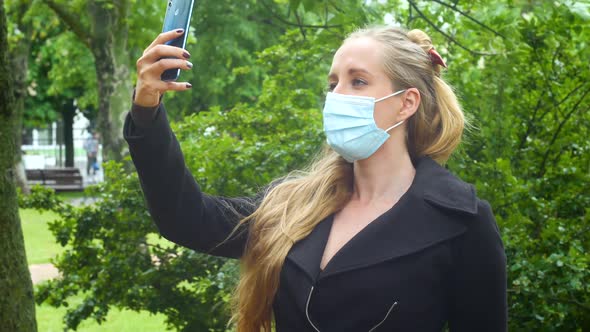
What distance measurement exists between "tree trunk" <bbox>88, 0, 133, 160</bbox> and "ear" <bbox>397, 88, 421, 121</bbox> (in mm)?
9645

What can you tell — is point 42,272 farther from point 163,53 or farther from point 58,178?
point 58,178

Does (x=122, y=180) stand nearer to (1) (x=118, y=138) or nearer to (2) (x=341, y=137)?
(2) (x=341, y=137)

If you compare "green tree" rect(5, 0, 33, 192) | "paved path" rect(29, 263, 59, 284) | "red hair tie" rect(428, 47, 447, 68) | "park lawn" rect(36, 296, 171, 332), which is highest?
"red hair tie" rect(428, 47, 447, 68)

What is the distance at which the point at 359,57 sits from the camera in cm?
266

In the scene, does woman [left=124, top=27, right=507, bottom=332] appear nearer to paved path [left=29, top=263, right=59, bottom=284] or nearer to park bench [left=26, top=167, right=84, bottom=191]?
paved path [left=29, top=263, right=59, bottom=284]

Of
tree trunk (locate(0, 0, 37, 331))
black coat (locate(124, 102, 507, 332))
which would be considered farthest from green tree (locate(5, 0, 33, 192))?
black coat (locate(124, 102, 507, 332))

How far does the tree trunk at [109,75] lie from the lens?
12.2 m

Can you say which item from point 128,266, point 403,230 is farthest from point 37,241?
point 403,230

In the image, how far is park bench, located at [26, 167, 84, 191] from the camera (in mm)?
30281

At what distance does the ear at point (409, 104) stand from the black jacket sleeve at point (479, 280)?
0.40 metres

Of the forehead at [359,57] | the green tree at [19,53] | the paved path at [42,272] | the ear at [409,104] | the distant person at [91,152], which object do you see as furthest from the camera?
the distant person at [91,152]

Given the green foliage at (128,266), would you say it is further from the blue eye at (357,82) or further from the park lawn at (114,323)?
the park lawn at (114,323)

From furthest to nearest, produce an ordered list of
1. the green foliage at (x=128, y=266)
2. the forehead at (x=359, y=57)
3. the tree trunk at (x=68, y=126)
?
the tree trunk at (x=68, y=126), the green foliage at (x=128, y=266), the forehead at (x=359, y=57)

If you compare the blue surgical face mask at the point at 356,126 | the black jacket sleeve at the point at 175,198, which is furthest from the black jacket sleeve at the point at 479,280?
the black jacket sleeve at the point at 175,198
